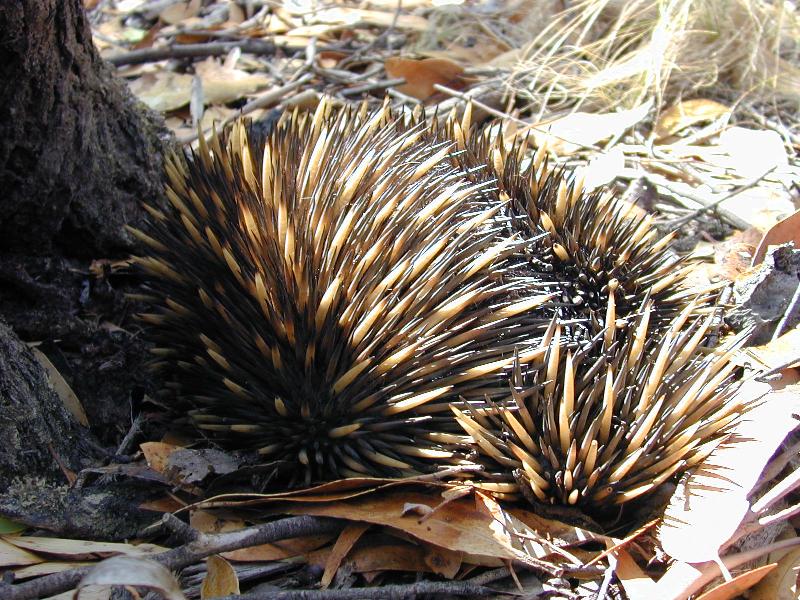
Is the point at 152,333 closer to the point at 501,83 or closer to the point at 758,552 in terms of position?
the point at 758,552

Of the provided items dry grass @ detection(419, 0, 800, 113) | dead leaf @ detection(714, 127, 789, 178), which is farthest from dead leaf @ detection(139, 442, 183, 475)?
dead leaf @ detection(714, 127, 789, 178)

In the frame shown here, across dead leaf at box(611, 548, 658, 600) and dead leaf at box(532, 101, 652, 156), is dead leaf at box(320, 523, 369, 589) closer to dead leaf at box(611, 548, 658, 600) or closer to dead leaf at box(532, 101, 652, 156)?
dead leaf at box(611, 548, 658, 600)

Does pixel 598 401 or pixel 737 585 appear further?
pixel 598 401

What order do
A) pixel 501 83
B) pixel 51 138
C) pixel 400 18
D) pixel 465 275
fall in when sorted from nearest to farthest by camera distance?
pixel 465 275 → pixel 51 138 → pixel 501 83 → pixel 400 18

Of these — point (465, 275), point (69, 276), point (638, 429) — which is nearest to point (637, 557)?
point (638, 429)

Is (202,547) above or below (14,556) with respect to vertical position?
above

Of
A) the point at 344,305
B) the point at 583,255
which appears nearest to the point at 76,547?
the point at 344,305

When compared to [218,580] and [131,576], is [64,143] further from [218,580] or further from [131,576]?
[131,576]
